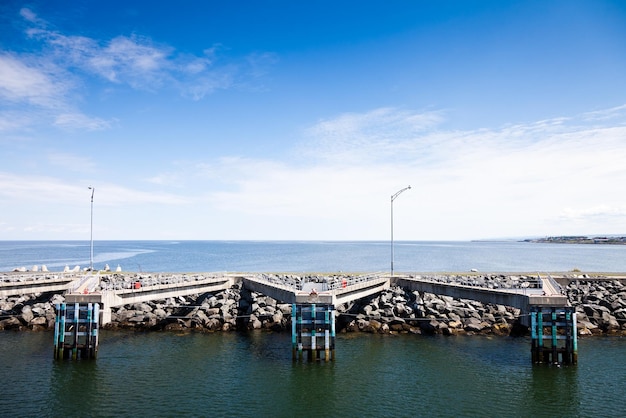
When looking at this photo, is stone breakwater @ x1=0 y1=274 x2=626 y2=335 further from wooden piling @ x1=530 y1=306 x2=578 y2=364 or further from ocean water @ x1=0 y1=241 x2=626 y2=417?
wooden piling @ x1=530 y1=306 x2=578 y2=364

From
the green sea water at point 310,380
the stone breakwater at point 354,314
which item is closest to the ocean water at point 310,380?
the green sea water at point 310,380

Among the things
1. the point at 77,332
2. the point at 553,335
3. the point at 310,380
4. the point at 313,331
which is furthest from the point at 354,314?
the point at 77,332

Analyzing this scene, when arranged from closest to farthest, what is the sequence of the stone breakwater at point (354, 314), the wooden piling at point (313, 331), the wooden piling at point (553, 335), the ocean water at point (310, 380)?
the ocean water at point (310, 380) < the wooden piling at point (553, 335) < the wooden piling at point (313, 331) < the stone breakwater at point (354, 314)

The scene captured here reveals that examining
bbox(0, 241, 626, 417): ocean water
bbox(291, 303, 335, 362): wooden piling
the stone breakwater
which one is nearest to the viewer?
bbox(0, 241, 626, 417): ocean water

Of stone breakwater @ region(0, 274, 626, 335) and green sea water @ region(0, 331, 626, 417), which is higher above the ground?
stone breakwater @ region(0, 274, 626, 335)

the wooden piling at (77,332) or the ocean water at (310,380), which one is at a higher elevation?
the wooden piling at (77,332)

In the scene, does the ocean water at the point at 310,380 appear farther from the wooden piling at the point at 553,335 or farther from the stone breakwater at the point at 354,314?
the stone breakwater at the point at 354,314

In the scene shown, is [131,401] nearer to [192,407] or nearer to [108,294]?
[192,407]

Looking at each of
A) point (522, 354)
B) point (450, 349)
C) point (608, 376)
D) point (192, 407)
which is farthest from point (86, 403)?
point (608, 376)

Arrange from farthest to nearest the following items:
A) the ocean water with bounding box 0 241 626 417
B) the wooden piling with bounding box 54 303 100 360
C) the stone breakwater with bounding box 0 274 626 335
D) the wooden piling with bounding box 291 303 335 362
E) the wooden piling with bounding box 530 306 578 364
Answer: the stone breakwater with bounding box 0 274 626 335, the wooden piling with bounding box 54 303 100 360, the wooden piling with bounding box 291 303 335 362, the wooden piling with bounding box 530 306 578 364, the ocean water with bounding box 0 241 626 417

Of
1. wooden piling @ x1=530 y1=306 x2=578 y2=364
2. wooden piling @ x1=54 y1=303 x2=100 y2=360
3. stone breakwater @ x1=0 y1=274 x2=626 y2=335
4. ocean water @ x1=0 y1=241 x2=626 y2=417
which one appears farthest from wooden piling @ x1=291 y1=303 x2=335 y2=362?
wooden piling @ x1=54 y1=303 x2=100 y2=360

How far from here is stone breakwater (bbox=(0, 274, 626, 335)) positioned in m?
41.5

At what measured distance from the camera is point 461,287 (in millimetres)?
40906

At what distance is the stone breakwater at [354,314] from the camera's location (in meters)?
41.5
